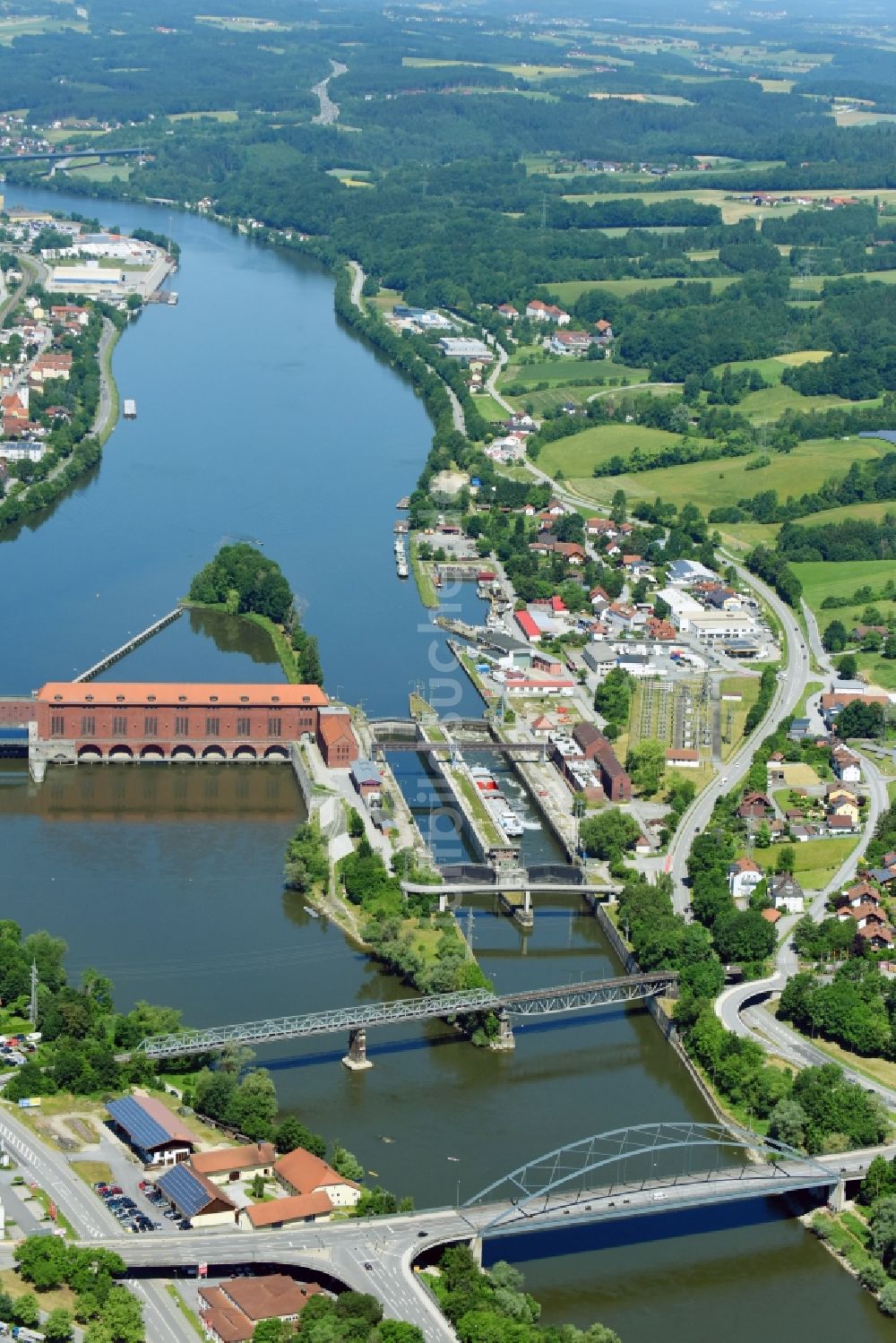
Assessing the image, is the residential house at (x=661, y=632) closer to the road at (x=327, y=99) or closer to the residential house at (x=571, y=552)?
the residential house at (x=571, y=552)

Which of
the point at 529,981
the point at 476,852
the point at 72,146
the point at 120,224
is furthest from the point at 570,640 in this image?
the point at 72,146

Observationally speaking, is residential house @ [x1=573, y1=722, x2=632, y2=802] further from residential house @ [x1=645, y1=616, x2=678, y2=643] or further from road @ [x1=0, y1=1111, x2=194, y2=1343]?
road @ [x1=0, y1=1111, x2=194, y2=1343]

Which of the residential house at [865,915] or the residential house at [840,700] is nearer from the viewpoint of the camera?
the residential house at [865,915]

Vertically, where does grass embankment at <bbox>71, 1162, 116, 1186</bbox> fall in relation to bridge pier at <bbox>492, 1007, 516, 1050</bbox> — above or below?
above

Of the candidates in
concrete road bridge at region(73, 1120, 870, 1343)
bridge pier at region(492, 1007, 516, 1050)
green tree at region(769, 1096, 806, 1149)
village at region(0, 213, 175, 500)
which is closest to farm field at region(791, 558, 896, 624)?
village at region(0, 213, 175, 500)

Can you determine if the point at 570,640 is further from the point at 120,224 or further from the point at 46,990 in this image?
the point at 120,224

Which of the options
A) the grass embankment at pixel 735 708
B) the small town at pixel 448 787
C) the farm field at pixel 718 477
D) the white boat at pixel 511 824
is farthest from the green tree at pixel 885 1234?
the farm field at pixel 718 477
